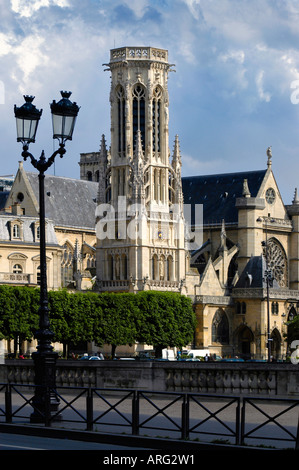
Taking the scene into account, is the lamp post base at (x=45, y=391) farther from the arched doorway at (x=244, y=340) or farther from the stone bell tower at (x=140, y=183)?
the arched doorway at (x=244, y=340)

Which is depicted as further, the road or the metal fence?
the road

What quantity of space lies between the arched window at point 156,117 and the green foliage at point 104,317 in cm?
1534

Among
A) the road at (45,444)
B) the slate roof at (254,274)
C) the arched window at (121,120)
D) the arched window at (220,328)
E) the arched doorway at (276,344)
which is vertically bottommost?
the arched doorway at (276,344)

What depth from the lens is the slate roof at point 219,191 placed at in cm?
12475

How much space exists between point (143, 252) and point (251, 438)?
8178 cm

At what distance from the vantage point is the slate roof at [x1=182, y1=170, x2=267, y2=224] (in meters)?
125

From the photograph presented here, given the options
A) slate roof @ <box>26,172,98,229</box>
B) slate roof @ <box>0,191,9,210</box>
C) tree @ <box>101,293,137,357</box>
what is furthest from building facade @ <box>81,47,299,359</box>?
slate roof @ <box>0,191,9,210</box>

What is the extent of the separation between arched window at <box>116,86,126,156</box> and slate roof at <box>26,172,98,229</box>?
11.8m

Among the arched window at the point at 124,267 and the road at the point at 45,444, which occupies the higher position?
the arched window at the point at 124,267

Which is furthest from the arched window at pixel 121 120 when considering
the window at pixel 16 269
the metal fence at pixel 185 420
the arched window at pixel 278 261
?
the metal fence at pixel 185 420

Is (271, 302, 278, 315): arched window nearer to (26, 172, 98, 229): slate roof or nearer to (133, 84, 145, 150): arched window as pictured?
(133, 84, 145, 150): arched window

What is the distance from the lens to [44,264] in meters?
31.1

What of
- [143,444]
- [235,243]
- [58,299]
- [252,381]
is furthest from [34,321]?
[143,444]

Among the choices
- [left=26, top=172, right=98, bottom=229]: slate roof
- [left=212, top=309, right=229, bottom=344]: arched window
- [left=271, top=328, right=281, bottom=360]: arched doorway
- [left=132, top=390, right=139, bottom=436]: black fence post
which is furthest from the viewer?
[left=26, top=172, right=98, bottom=229]: slate roof
